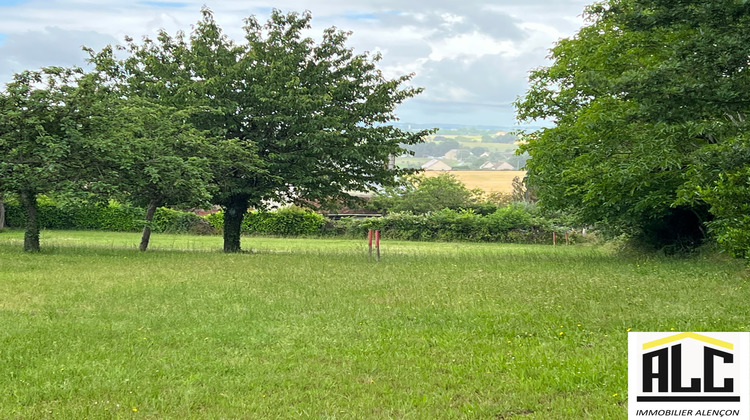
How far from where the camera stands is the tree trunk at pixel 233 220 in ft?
87.6

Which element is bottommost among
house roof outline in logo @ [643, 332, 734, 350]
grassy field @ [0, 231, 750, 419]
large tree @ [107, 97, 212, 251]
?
grassy field @ [0, 231, 750, 419]

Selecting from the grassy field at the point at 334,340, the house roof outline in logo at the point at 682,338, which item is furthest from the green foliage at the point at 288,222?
the house roof outline in logo at the point at 682,338

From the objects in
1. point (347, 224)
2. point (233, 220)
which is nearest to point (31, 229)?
point (233, 220)

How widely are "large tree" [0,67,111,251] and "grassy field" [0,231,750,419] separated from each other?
4774 millimetres

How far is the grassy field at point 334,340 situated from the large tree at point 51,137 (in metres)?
4.77

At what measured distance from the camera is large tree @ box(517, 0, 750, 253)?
12.3m

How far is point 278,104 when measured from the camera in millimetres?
23484

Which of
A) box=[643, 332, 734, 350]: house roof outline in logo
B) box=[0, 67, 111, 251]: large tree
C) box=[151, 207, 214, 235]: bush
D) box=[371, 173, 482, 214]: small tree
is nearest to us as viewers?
box=[643, 332, 734, 350]: house roof outline in logo

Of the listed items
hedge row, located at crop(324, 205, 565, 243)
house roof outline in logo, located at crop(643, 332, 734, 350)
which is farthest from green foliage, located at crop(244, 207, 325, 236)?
house roof outline in logo, located at crop(643, 332, 734, 350)

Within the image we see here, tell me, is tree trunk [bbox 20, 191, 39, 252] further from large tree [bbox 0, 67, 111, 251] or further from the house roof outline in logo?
the house roof outline in logo

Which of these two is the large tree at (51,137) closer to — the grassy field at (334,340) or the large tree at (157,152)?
the large tree at (157,152)

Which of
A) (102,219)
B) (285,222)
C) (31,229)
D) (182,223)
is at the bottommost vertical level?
(31,229)

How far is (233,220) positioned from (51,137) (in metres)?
8.68

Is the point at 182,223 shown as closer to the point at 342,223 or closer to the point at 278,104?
the point at 342,223
